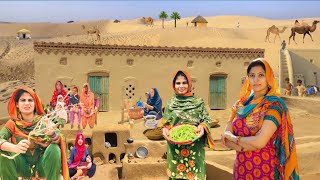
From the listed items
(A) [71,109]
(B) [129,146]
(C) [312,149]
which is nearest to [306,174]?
(C) [312,149]

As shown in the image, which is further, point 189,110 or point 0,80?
point 0,80

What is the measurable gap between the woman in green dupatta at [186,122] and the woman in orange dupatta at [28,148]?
65.4 inches

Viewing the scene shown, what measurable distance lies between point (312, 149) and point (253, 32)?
3848cm

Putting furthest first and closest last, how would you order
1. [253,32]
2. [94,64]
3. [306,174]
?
1. [253,32]
2. [94,64]
3. [306,174]

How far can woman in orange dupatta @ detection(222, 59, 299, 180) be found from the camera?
14.1 ft

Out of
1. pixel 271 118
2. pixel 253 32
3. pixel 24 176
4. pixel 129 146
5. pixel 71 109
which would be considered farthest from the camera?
pixel 253 32

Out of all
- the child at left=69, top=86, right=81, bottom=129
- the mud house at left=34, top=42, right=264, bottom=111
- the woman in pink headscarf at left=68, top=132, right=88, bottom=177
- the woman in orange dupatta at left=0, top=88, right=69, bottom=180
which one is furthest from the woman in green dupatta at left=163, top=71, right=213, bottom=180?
the mud house at left=34, top=42, right=264, bottom=111

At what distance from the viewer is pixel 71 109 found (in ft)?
39.0

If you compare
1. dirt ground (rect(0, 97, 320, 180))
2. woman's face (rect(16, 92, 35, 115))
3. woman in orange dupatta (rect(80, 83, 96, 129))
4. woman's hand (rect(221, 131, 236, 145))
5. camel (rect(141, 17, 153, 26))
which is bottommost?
dirt ground (rect(0, 97, 320, 180))

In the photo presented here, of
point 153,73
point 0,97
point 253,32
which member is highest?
point 253,32

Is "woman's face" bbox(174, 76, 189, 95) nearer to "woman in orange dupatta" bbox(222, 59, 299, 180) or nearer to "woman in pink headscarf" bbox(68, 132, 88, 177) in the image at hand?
"woman in orange dupatta" bbox(222, 59, 299, 180)

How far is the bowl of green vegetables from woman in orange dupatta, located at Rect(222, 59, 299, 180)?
1129mm

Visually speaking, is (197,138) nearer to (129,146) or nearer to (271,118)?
(271,118)

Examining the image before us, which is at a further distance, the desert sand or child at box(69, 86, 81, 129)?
child at box(69, 86, 81, 129)
